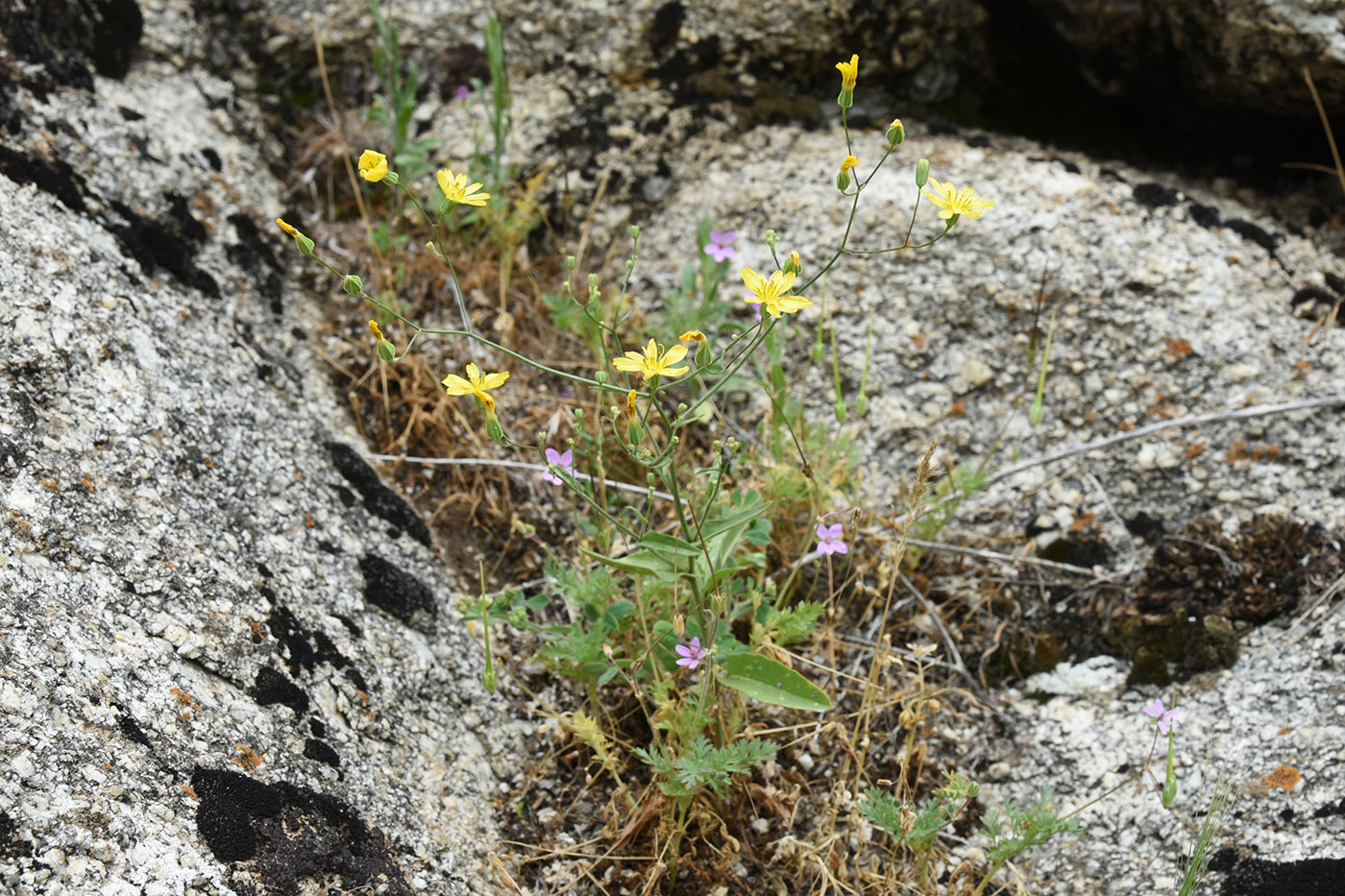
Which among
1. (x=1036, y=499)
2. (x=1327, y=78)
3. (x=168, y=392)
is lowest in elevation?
(x=1036, y=499)

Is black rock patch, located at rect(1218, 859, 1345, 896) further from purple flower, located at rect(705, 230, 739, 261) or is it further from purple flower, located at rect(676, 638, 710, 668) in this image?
purple flower, located at rect(705, 230, 739, 261)

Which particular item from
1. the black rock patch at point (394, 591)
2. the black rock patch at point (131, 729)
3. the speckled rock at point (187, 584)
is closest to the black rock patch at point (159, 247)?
the speckled rock at point (187, 584)

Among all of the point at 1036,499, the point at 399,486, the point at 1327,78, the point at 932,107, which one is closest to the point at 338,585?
the point at 399,486

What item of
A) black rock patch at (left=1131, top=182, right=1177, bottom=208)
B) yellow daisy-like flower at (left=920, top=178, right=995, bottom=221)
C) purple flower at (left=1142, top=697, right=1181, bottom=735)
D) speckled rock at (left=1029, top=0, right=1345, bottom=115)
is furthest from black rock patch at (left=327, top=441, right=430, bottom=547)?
speckled rock at (left=1029, top=0, right=1345, bottom=115)

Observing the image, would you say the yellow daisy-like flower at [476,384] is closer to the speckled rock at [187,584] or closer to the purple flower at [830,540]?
the speckled rock at [187,584]

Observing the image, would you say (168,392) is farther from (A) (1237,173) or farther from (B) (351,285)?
(A) (1237,173)

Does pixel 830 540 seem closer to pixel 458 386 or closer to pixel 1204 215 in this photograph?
pixel 458 386
